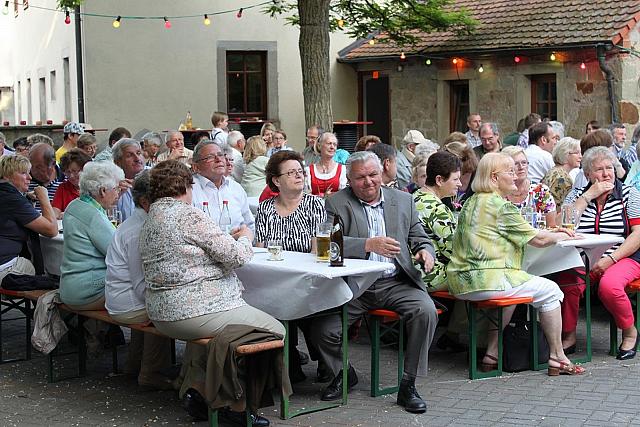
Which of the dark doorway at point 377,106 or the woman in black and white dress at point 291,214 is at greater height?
the dark doorway at point 377,106

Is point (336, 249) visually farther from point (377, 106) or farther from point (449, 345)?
point (377, 106)

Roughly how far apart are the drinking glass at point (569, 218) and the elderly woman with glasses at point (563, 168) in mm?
2088

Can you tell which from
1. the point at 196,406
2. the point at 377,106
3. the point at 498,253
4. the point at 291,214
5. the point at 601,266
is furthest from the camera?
the point at 377,106

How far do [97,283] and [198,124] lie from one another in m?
14.6

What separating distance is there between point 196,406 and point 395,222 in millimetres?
1769

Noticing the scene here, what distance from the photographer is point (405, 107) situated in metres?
22.3

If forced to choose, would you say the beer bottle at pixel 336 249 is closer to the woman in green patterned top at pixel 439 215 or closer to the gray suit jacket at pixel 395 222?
the gray suit jacket at pixel 395 222

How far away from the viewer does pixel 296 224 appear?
7406 mm

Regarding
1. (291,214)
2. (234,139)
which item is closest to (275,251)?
(291,214)

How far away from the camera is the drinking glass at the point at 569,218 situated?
7715mm

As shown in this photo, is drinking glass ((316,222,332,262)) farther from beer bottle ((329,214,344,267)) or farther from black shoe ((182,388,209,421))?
black shoe ((182,388,209,421))

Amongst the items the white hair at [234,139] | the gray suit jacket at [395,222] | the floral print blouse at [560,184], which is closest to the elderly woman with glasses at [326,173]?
the floral print blouse at [560,184]

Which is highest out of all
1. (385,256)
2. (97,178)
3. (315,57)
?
(315,57)

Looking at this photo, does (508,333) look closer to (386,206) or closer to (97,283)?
(386,206)
